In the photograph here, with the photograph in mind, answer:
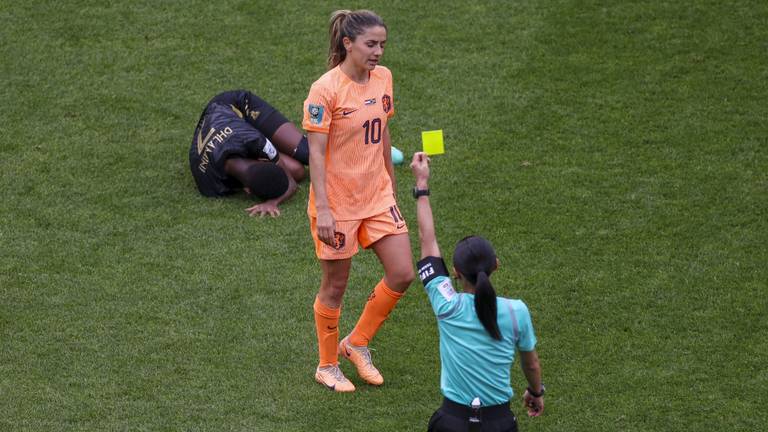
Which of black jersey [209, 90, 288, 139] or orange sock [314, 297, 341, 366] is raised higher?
black jersey [209, 90, 288, 139]

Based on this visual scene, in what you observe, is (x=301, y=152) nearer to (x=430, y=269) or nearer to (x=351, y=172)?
(x=351, y=172)

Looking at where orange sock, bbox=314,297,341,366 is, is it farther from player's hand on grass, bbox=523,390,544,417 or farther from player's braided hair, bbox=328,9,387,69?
player's hand on grass, bbox=523,390,544,417

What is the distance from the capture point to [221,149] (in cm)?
923

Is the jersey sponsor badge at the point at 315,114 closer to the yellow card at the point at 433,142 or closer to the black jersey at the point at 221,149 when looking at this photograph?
the yellow card at the point at 433,142

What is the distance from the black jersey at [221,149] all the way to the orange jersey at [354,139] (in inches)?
114

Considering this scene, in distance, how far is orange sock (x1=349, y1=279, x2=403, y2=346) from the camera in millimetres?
6746

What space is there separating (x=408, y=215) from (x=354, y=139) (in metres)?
2.72

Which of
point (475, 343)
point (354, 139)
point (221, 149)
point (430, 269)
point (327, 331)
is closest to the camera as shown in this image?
point (475, 343)

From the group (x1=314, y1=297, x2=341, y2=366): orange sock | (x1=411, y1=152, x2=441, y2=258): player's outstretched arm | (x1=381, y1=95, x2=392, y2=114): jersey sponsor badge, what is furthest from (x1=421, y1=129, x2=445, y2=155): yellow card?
(x1=314, y1=297, x2=341, y2=366): orange sock

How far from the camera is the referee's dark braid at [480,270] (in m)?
4.81

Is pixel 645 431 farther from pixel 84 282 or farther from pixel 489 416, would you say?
pixel 84 282

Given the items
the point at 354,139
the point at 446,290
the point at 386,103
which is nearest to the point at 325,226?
the point at 354,139

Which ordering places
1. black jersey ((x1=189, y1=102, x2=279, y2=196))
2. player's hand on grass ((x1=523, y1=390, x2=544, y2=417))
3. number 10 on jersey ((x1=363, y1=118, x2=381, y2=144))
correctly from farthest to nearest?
black jersey ((x1=189, y1=102, x2=279, y2=196))
number 10 on jersey ((x1=363, y1=118, x2=381, y2=144))
player's hand on grass ((x1=523, y1=390, x2=544, y2=417))

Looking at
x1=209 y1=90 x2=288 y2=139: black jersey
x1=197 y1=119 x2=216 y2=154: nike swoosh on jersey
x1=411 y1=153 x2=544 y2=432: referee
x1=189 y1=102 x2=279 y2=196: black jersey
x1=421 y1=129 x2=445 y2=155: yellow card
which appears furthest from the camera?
x1=209 y1=90 x2=288 y2=139: black jersey
